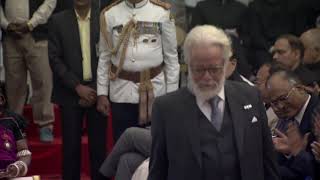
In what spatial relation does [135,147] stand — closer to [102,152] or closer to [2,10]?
[102,152]

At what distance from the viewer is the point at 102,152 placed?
19.6 ft

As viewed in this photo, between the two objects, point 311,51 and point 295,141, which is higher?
point 311,51

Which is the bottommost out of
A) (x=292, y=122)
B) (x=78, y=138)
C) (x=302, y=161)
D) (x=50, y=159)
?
(x=50, y=159)

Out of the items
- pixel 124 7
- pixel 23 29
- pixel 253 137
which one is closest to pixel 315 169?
pixel 253 137

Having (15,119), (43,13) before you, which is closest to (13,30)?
(43,13)

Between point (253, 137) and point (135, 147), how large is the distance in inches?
58.2

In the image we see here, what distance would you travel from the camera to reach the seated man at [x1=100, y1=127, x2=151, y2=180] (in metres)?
4.63

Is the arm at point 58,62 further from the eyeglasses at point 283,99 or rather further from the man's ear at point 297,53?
the eyeglasses at point 283,99

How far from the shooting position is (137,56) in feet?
17.6

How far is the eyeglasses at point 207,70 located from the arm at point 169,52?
85.4 inches

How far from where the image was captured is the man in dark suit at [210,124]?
324 centimetres

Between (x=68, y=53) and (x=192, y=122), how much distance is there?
8.91ft

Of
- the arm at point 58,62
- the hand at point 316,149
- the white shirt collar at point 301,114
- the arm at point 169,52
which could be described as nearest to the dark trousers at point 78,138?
the arm at point 58,62

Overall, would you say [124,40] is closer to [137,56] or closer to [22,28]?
[137,56]
